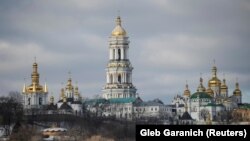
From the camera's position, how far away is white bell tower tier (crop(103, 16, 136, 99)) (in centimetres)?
12719

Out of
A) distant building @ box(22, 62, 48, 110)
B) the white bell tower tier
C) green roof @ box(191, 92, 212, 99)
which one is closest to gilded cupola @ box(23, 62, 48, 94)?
distant building @ box(22, 62, 48, 110)

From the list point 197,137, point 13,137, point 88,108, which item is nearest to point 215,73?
point 88,108

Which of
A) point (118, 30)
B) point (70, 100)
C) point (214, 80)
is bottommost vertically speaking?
point (70, 100)

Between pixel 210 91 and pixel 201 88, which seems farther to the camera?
pixel 201 88

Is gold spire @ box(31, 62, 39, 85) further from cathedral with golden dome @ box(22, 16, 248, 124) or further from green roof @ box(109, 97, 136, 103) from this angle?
green roof @ box(109, 97, 136, 103)

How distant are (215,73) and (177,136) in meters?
111

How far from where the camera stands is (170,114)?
12406cm

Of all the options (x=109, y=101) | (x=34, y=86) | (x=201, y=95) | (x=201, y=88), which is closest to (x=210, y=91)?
(x=201, y=88)

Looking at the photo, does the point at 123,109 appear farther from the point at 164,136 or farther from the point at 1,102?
the point at 164,136

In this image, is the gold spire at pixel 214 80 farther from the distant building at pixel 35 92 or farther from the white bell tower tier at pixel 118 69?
the distant building at pixel 35 92

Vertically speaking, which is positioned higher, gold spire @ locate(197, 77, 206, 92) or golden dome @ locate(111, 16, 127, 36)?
golden dome @ locate(111, 16, 127, 36)

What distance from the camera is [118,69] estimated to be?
12775 centimetres

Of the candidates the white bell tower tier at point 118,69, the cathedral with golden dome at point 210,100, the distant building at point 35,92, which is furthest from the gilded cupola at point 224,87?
the distant building at point 35,92

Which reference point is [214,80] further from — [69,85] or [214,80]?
Answer: [69,85]
